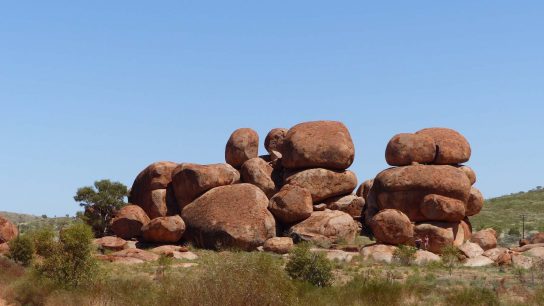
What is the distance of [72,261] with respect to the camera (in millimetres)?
23734

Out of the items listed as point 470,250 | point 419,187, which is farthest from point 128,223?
point 470,250

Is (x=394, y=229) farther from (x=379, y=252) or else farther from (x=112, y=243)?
(x=112, y=243)

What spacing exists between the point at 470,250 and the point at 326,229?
328 inches

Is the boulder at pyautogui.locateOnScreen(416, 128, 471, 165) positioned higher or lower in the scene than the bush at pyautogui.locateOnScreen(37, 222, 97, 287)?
higher

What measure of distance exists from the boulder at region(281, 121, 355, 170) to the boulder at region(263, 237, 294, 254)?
23.6ft

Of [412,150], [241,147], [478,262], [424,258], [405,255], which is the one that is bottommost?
[478,262]

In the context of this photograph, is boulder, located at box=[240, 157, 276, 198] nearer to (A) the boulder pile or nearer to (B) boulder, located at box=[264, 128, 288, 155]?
(A) the boulder pile

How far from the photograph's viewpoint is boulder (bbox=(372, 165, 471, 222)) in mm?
40531

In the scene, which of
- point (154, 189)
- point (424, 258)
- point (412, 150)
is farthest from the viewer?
point (154, 189)

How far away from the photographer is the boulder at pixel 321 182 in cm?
4350

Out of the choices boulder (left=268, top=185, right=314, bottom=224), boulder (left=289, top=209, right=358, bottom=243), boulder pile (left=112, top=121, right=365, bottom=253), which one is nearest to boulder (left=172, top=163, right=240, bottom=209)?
boulder pile (left=112, top=121, right=365, bottom=253)

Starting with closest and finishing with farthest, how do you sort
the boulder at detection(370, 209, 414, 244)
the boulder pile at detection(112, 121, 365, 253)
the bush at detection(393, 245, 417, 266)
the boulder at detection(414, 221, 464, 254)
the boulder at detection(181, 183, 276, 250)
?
1. the bush at detection(393, 245, 417, 266)
2. the boulder at detection(370, 209, 414, 244)
3. the boulder at detection(414, 221, 464, 254)
4. the boulder at detection(181, 183, 276, 250)
5. the boulder pile at detection(112, 121, 365, 253)

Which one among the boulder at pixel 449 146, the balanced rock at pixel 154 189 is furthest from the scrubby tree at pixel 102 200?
the boulder at pixel 449 146

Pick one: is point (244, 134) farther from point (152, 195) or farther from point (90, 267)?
point (90, 267)
